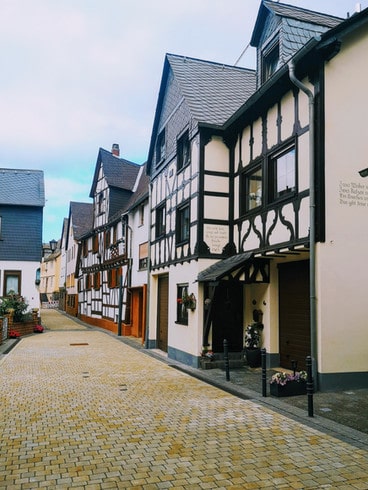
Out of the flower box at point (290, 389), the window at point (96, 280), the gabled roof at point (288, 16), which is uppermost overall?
the gabled roof at point (288, 16)

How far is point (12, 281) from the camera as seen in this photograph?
77.3 feet

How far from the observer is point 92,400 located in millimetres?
8523

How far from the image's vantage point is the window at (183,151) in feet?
47.3

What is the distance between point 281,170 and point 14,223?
17.5 m

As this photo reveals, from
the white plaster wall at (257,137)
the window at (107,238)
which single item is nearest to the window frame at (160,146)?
the white plaster wall at (257,137)

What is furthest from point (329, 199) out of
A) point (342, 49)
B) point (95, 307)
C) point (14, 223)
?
point (95, 307)

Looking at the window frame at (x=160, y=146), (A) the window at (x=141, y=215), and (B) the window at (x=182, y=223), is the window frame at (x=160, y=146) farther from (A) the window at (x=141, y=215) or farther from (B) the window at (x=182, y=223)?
(A) the window at (x=141, y=215)

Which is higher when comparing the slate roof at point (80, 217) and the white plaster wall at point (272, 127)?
the slate roof at point (80, 217)

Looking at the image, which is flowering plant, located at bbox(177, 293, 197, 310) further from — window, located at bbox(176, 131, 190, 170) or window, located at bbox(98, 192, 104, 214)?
window, located at bbox(98, 192, 104, 214)

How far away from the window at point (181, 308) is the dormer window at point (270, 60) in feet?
21.2

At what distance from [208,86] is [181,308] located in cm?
742

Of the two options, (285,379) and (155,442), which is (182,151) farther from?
(155,442)

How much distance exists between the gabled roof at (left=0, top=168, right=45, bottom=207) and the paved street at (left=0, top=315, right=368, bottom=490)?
15.6 meters

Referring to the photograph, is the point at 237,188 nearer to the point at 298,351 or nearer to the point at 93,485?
the point at 298,351
